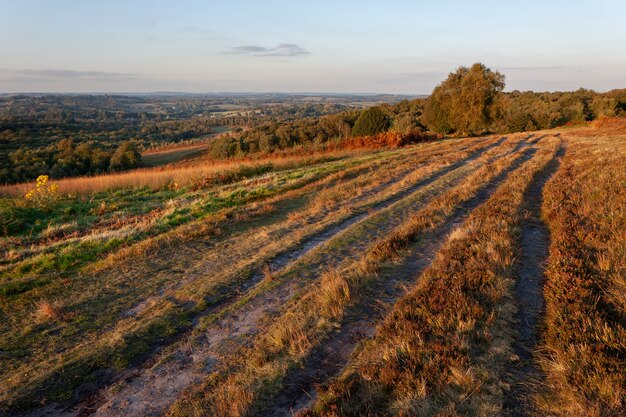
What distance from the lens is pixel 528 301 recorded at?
4.86 meters

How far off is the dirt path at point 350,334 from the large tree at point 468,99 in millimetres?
34509

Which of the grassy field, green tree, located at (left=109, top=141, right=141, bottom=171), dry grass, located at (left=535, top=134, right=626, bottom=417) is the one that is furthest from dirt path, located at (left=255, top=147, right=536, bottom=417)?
green tree, located at (left=109, top=141, right=141, bottom=171)

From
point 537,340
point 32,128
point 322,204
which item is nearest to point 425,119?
point 322,204

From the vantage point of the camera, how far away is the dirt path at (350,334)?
11.6 ft

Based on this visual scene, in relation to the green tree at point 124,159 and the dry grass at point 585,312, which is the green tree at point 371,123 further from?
the dry grass at point 585,312

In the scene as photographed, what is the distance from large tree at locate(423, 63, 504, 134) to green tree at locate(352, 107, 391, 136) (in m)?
6.23

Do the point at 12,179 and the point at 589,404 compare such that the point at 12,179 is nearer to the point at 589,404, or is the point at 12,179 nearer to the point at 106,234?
the point at 106,234

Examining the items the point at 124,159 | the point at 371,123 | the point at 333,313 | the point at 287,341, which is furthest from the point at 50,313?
the point at 124,159

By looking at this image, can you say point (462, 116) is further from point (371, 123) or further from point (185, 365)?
point (185, 365)

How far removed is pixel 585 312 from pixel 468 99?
3788cm

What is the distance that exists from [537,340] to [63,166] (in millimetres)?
44699

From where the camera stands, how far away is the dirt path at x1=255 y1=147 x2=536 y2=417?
3.52m

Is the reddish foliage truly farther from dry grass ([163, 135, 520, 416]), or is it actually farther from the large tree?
dry grass ([163, 135, 520, 416])

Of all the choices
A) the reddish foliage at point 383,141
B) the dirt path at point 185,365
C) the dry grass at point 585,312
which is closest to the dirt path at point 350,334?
the dirt path at point 185,365
